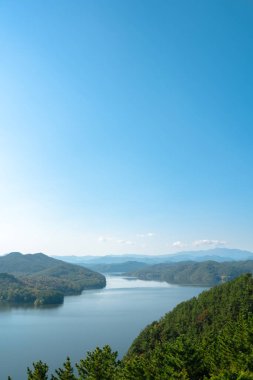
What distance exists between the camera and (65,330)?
91.0 metres

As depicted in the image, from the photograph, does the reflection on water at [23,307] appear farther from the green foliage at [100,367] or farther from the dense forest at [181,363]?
the green foliage at [100,367]

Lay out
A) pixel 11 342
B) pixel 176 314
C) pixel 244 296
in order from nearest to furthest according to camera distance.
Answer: pixel 244 296
pixel 176 314
pixel 11 342

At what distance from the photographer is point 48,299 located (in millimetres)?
149250

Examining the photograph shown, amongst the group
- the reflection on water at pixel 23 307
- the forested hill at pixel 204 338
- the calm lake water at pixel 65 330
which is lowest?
the reflection on water at pixel 23 307

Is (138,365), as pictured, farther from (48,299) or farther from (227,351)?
(48,299)

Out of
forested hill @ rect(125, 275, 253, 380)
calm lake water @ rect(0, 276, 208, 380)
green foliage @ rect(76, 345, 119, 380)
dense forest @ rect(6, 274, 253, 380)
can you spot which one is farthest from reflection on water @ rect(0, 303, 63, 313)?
green foliage @ rect(76, 345, 119, 380)

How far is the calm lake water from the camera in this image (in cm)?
6594

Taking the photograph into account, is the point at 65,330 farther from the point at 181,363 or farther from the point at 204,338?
the point at 181,363

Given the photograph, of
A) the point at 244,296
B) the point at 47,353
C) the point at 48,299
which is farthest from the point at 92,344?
the point at 48,299

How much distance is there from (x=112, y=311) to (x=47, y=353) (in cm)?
5704

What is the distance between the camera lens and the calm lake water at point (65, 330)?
65.9 meters

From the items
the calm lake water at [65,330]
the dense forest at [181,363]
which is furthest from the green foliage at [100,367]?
the calm lake water at [65,330]

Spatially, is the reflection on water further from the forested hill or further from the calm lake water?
the forested hill

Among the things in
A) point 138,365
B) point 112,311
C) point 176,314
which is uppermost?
point 138,365
